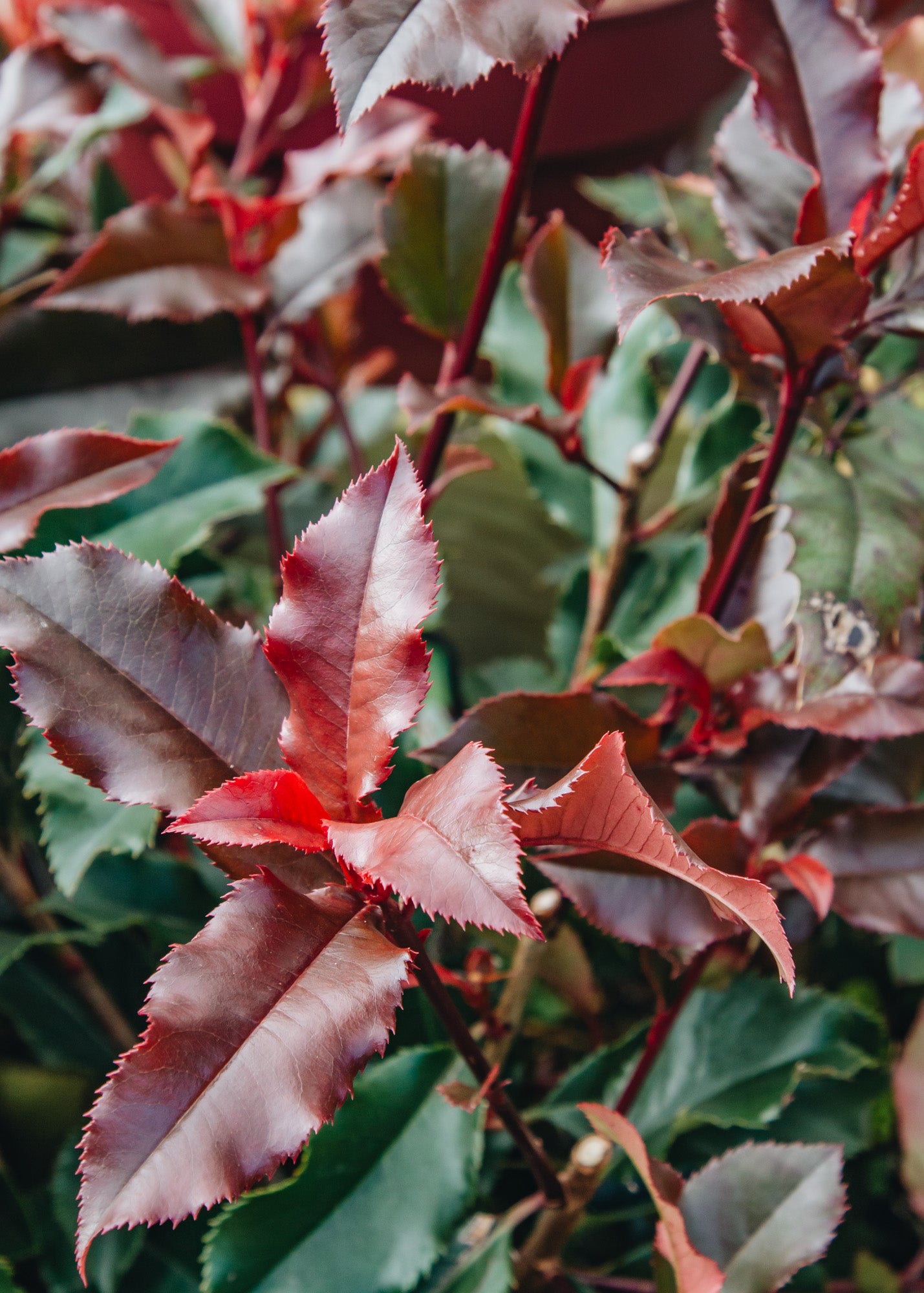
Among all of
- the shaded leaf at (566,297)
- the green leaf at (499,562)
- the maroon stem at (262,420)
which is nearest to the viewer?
the shaded leaf at (566,297)

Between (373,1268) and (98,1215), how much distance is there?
22 cm

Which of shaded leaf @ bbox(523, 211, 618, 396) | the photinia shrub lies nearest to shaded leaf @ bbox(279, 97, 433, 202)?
the photinia shrub

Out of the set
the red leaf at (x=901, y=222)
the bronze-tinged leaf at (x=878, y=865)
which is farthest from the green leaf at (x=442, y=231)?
the bronze-tinged leaf at (x=878, y=865)

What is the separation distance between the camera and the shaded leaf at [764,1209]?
0.38 meters

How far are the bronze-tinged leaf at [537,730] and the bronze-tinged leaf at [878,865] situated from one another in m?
0.11

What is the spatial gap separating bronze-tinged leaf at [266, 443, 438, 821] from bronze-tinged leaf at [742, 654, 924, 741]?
0.53 feet

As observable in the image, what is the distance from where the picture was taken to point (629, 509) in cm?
50

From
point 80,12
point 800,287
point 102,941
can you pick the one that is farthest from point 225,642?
point 80,12

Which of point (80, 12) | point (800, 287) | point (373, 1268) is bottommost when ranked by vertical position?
point (373, 1268)

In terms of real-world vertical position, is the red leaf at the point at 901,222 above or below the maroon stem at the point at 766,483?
above

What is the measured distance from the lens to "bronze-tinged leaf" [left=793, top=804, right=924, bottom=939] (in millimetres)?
396

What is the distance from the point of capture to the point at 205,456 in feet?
1.69

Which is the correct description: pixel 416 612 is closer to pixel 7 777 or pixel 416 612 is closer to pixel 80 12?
pixel 7 777

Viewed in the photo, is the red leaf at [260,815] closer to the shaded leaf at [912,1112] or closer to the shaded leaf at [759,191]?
the shaded leaf at [759,191]
